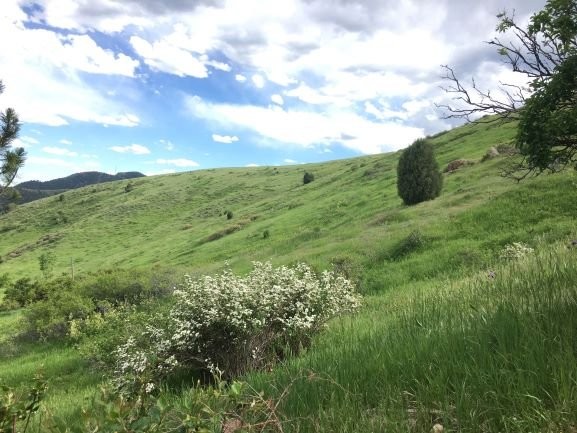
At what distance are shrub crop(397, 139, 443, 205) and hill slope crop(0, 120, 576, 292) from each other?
1.41 metres

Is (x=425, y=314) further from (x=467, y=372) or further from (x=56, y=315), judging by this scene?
(x=56, y=315)

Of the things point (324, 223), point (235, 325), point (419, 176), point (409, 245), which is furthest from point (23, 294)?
point (235, 325)

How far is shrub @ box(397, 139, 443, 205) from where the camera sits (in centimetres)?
3447

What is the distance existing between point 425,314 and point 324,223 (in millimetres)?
37146

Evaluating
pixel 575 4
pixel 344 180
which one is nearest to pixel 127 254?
pixel 344 180

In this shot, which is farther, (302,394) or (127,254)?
(127,254)

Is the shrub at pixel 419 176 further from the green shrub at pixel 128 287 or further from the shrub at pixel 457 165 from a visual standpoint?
the green shrub at pixel 128 287

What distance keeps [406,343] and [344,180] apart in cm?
6798

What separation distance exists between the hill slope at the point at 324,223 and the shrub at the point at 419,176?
1408mm

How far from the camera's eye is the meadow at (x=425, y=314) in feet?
10.9

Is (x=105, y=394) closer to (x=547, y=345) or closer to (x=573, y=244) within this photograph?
(x=547, y=345)

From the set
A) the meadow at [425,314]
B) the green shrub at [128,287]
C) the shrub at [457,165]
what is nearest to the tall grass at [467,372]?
the meadow at [425,314]

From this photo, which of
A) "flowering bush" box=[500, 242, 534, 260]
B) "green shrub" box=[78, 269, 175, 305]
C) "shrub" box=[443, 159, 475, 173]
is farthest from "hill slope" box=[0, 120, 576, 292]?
"green shrub" box=[78, 269, 175, 305]

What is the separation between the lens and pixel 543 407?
2.99m
